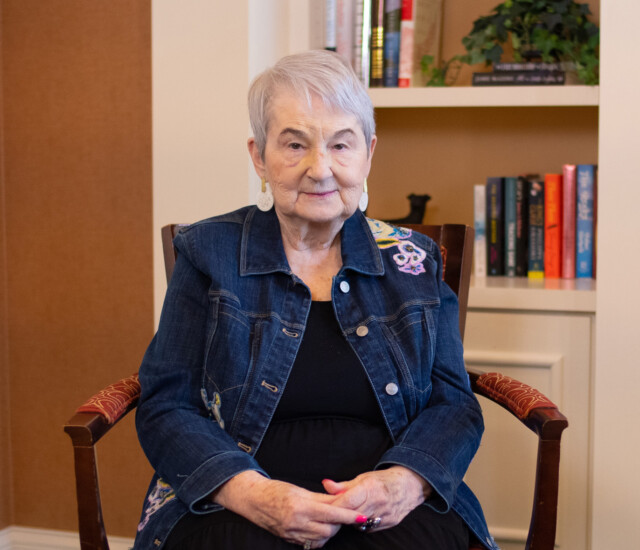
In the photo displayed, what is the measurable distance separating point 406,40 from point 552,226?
688 mm

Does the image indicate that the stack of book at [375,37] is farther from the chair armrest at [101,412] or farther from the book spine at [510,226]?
the chair armrest at [101,412]

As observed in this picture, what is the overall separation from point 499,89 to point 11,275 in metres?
1.52

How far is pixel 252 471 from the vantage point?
1.27 meters

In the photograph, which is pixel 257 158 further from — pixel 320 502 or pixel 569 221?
pixel 569 221

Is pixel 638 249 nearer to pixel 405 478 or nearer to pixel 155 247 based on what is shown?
pixel 405 478

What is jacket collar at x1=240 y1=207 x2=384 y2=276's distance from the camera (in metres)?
1.48

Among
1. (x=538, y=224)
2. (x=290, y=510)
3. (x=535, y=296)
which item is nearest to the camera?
(x=290, y=510)

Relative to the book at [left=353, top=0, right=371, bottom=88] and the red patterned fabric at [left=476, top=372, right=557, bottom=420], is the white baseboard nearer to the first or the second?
the red patterned fabric at [left=476, top=372, right=557, bottom=420]


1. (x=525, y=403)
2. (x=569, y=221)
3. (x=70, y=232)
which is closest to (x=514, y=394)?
(x=525, y=403)

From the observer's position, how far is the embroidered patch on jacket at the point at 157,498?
1342 millimetres

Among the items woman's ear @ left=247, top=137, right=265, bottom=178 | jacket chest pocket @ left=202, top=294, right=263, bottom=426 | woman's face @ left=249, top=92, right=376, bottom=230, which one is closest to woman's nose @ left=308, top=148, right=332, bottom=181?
woman's face @ left=249, top=92, right=376, bottom=230

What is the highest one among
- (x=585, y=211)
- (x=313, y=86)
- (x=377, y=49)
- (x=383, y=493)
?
(x=377, y=49)

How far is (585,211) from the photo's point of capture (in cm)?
221

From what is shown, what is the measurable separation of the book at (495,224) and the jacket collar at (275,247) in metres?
0.83
